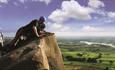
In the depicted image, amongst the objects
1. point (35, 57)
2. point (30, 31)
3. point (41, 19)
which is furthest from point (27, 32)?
point (35, 57)

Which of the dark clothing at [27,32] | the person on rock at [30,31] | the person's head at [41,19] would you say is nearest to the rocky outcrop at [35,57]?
the person on rock at [30,31]

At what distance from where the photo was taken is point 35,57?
2605cm

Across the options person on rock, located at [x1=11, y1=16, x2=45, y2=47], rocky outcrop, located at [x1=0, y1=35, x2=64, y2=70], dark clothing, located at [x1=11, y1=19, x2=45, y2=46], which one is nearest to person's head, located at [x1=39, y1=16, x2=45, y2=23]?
person on rock, located at [x1=11, y1=16, x2=45, y2=47]

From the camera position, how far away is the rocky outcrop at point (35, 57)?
85.6 feet

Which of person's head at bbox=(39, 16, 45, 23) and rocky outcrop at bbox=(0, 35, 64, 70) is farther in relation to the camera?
person's head at bbox=(39, 16, 45, 23)

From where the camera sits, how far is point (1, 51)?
31297mm

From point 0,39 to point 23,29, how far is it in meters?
5.90

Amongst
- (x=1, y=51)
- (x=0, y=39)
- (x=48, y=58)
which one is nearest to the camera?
(x=48, y=58)

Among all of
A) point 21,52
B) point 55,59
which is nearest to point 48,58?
point 55,59

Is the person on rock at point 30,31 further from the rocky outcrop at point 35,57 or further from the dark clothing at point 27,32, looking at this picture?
the rocky outcrop at point 35,57

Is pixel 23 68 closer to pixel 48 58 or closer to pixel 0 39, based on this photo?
pixel 48 58

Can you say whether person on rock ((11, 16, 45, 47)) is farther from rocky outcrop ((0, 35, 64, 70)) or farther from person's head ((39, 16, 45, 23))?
rocky outcrop ((0, 35, 64, 70))

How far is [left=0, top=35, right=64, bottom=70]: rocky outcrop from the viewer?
26.1m

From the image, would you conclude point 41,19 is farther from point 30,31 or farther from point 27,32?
point 27,32
